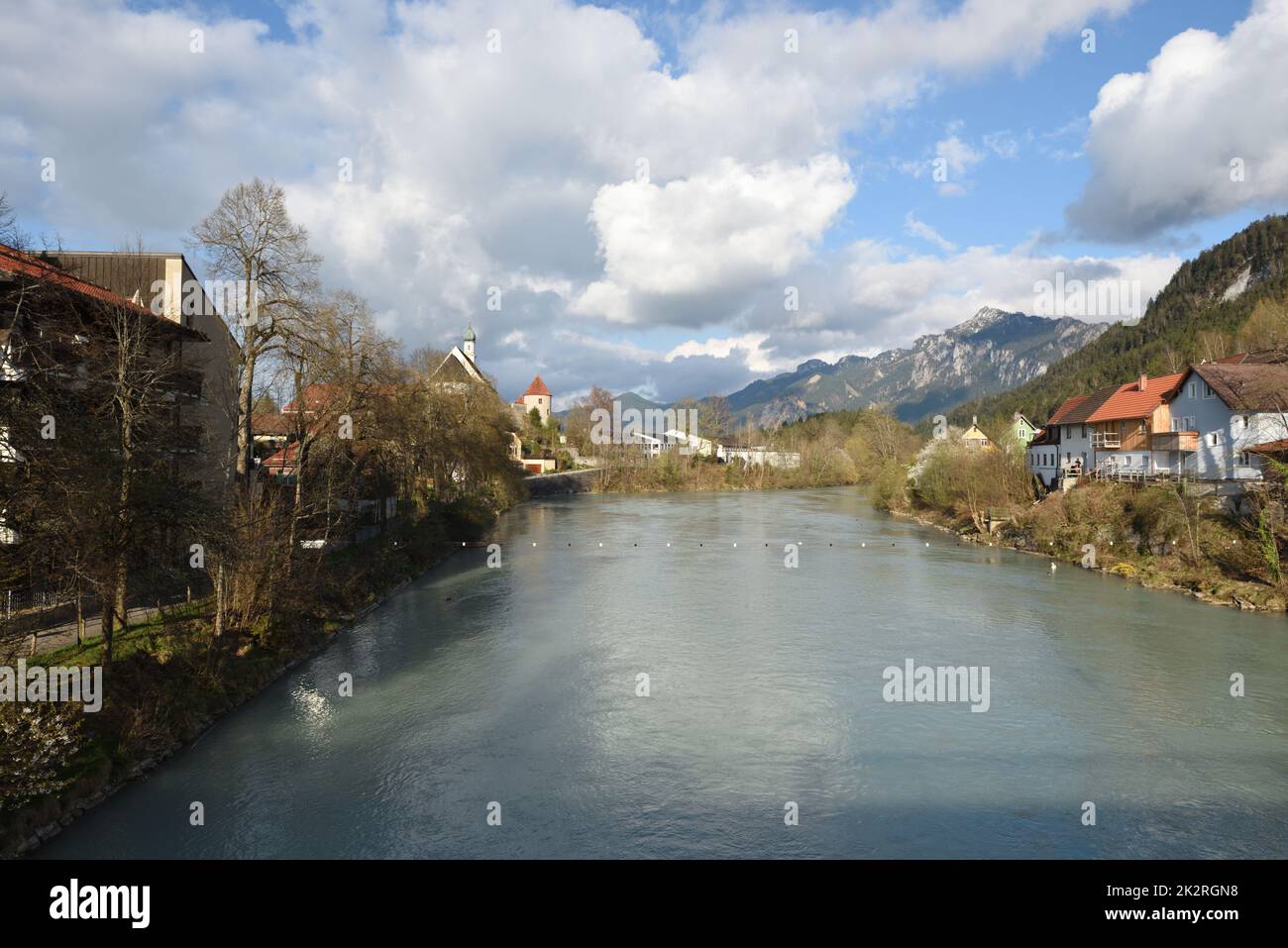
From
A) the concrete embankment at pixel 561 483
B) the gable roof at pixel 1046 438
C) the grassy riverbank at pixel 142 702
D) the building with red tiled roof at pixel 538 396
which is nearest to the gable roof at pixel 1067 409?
the gable roof at pixel 1046 438

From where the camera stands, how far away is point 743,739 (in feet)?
40.5

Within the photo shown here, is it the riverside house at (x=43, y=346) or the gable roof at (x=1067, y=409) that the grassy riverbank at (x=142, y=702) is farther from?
the gable roof at (x=1067, y=409)

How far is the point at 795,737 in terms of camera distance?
491 inches

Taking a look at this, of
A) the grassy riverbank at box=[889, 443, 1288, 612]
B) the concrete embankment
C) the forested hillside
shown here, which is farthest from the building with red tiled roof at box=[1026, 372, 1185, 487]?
the concrete embankment

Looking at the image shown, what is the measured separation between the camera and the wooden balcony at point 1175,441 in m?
28.3

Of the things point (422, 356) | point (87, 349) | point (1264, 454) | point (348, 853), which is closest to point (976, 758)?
point (348, 853)

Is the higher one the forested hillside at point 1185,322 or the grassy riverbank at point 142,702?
the forested hillside at point 1185,322

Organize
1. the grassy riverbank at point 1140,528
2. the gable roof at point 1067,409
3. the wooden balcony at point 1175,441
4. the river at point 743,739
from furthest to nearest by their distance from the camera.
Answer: the gable roof at point 1067,409
the wooden balcony at point 1175,441
the grassy riverbank at point 1140,528
the river at point 743,739

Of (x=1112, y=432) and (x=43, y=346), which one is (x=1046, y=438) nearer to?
(x=1112, y=432)

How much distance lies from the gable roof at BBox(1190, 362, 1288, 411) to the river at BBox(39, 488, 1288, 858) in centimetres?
878

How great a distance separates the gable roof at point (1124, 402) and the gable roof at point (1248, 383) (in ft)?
6.72

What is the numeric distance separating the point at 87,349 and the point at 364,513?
1874 centimetres

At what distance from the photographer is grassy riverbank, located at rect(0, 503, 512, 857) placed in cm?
864

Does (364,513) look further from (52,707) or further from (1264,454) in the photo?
(1264,454)
